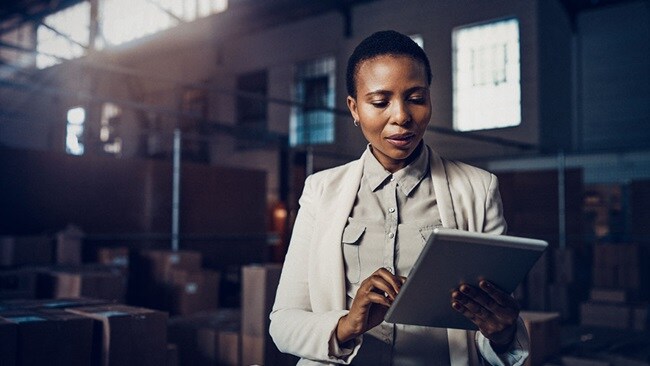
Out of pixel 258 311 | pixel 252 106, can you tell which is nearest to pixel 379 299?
pixel 258 311

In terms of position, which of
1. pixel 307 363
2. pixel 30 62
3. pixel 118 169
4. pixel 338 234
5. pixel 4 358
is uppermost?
pixel 30 62

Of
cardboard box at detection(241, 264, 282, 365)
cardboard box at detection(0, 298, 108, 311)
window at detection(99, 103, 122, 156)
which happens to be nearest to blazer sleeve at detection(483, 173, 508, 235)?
cardboard box at detection(0, 298, 108, 311)

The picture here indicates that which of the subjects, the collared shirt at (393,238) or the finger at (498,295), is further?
the collared shirt at (393,238)

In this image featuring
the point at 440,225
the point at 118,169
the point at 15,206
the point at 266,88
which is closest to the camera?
the point at 440,225

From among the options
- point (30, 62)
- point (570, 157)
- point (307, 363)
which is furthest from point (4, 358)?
point (30, 62)

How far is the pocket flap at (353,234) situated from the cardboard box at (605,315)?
15.2 feet

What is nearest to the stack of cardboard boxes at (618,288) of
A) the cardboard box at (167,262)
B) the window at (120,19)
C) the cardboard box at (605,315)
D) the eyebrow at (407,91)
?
the cardboard box at (605,315)

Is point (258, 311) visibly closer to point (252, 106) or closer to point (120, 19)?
point (252, 106)

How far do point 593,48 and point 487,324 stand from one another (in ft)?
26.6

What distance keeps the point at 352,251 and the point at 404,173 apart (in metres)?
0.20

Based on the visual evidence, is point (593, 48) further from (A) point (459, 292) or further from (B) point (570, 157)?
(A) point (459, 292)

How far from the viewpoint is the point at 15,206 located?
5.64 m

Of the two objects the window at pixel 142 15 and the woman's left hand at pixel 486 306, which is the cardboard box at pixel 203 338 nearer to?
the woman's left hand at pixel 486 306

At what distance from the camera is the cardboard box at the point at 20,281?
139 inches
